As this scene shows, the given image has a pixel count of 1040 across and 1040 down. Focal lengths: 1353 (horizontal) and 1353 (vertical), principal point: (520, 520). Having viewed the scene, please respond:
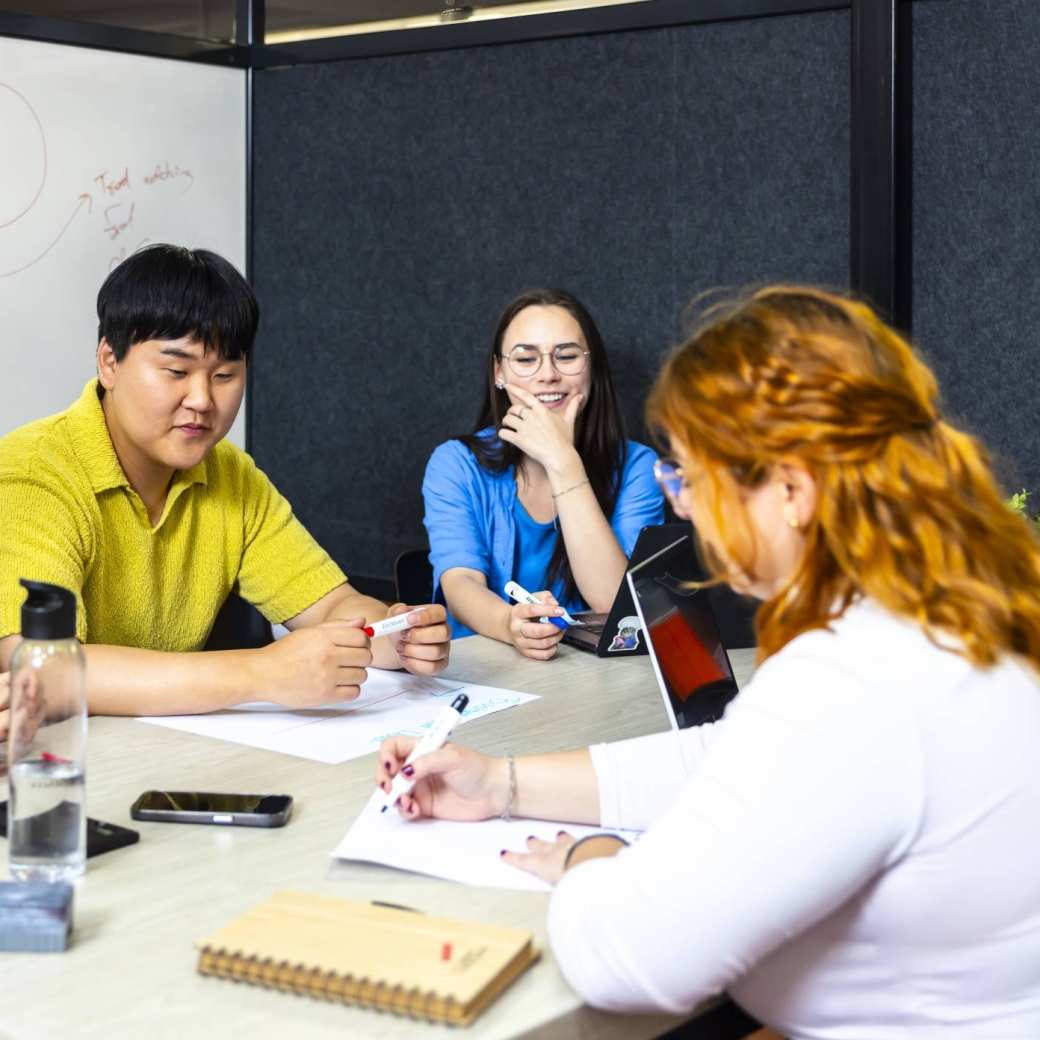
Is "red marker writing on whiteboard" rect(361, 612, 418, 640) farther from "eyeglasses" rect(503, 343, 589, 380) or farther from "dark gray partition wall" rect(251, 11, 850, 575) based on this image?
"dark gray partition wall" rect(251, 11, 850, 575)

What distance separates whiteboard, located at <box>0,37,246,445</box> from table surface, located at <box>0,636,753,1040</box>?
1.35m

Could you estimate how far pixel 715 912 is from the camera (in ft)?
2.72

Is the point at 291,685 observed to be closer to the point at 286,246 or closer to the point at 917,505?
the point at 917,505

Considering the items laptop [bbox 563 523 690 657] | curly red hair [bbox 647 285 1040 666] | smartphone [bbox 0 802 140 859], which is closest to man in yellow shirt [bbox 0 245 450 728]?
laptop [bbox 563 523 690 657]

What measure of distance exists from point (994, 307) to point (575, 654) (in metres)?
0.90

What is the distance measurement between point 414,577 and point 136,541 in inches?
27.0

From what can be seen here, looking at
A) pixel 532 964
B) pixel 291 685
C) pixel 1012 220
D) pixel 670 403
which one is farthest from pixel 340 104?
pixel 532 964

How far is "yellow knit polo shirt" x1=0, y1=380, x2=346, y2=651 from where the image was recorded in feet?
5.32

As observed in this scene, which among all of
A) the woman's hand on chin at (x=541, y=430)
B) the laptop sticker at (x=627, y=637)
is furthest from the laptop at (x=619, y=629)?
the woman's hand on chin at (x=541, y=430)

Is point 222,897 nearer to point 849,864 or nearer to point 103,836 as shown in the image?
point 103,836

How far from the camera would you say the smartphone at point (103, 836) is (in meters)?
1.13

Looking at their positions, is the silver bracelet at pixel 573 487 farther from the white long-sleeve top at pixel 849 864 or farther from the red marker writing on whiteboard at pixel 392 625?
the white long-sleeve top at pixel 849 864

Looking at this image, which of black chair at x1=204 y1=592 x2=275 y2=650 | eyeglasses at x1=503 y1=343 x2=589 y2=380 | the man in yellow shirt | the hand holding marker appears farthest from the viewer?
eyeglasses at x1=503 y1=343 x2=589 y2=380

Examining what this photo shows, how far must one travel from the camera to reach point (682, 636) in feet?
4.82
